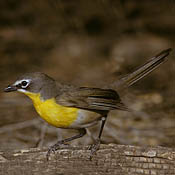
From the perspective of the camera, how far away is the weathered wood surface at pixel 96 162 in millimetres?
3979

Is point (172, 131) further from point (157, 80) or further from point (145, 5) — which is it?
point (145, 5)

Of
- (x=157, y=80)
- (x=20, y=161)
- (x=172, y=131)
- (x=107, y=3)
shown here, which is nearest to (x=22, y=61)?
(x=107, y=3)

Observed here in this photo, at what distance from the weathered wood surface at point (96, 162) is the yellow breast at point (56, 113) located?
52 cm

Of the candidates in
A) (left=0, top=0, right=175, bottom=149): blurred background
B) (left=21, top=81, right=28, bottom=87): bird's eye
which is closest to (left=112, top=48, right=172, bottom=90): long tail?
(left=21, top=81, right=28, bottom=87): bird's eye

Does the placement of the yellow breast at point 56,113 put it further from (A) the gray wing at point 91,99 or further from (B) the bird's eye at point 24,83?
(B) the bird's eye at point 24,83

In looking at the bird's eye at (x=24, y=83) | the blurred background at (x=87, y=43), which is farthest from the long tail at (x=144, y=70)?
the blurred background at (x=87, y=43)

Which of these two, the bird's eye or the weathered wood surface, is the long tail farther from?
the weathered wood surface

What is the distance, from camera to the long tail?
5406 mm

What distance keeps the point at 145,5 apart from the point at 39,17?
2.80 meters

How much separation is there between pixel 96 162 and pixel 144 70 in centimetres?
181

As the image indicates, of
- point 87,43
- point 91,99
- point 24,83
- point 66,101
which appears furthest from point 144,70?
point 87,43

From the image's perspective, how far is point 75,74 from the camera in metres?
9.43

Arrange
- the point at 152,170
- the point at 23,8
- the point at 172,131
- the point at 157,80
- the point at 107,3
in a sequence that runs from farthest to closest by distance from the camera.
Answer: the point at 23,8
the point at 107,3
the point at 157,80
the point at 172,131
the point at 152,170

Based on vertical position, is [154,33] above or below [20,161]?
above
